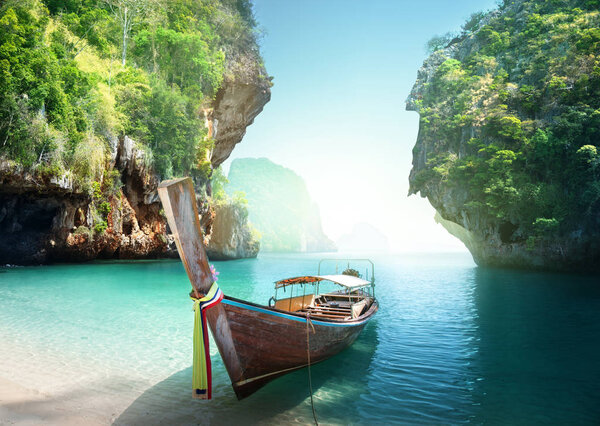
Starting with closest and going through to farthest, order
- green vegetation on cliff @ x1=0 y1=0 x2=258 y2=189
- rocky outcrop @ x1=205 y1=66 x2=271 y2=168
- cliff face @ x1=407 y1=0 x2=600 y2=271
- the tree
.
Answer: green vegetation on cliff @ x1=0 y1=0 x2=258 y2=189 → cliff face @ x1=407 y1=0 x2=600 y2=271 → the tree → rocky outcrop @ x1=205 y1=66 x2=271 y2=168

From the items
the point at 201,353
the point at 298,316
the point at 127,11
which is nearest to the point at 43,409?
the point at 201,353

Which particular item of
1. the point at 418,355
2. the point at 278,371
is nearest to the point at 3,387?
the point at 278,371

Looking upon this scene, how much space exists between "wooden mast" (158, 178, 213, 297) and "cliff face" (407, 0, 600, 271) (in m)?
24.4

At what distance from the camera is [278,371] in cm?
546

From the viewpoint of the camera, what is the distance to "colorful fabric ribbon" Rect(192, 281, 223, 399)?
4.03 metres

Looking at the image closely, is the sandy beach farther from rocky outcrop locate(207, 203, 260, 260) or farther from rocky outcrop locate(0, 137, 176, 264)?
rocky outcrop locate(207, 203, 260, 260)

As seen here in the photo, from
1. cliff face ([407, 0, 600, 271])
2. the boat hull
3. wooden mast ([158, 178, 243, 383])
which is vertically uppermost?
cliff face ([407, 0, 600, 271])

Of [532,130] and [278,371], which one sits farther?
[532,130]

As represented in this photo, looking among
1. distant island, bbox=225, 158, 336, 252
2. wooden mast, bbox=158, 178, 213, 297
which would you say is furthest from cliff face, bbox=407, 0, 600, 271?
distant island, bbox=225, 158, 336, 252

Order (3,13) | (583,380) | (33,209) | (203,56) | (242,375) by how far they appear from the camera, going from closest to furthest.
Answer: (242,375) < (583,380) < (3,13) < (33,209) < (203,56)

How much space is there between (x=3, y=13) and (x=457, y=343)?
73.6 feet

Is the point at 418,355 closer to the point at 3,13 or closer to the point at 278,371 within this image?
the point at 278,371

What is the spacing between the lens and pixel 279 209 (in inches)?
6388

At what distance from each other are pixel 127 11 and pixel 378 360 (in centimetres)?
2984
